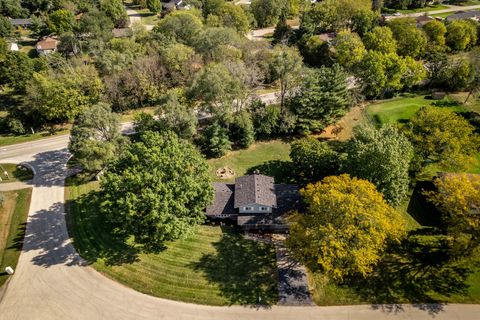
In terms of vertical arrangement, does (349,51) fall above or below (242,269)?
above

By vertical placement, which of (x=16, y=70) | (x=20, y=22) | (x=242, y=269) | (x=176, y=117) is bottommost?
(x=242, y=269)

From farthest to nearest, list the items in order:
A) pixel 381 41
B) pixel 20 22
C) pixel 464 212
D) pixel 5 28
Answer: pixel 20 22 → pixel 5 28 → pixel 381 41 → pixel 464 212

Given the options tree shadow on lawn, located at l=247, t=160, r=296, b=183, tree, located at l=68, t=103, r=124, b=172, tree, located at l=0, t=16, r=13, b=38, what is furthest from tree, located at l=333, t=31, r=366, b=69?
tree, located at l=0, t=16, r=13, b=38

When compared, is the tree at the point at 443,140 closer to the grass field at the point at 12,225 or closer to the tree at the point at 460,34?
the tree at the point at 460,34

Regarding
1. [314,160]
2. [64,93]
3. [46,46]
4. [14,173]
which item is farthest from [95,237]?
[46,46]

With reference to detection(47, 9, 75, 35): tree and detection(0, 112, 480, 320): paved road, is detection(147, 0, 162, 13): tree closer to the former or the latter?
detection(47, 9, 75, 35): tree

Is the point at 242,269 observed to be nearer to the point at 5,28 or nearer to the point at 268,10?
the point at 268,10
